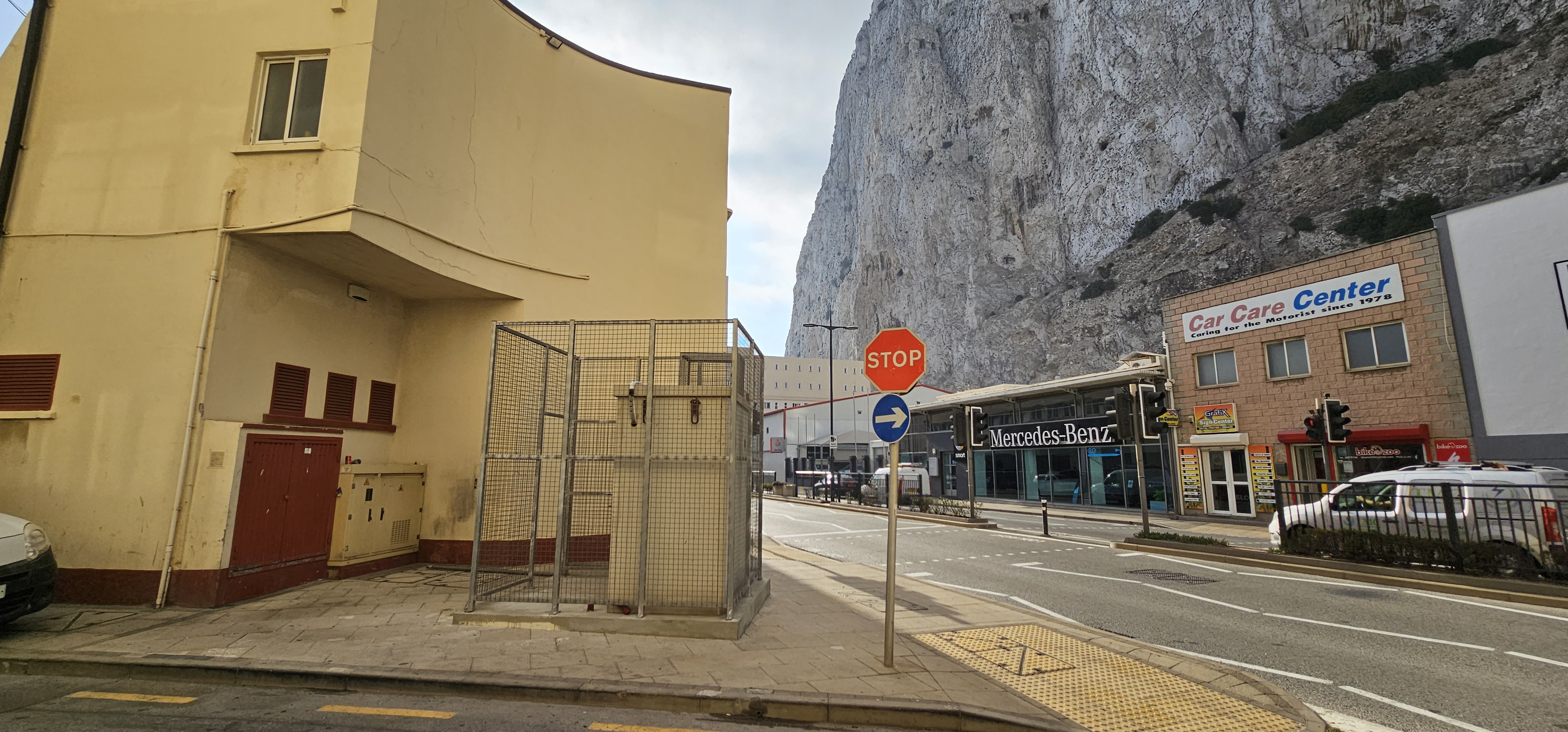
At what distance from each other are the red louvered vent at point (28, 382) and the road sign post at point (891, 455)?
9.90 metres

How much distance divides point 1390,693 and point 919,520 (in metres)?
17.1

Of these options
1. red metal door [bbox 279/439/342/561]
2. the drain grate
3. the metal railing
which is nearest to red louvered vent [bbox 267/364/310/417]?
red metal door [bbox 279/439/342/561]

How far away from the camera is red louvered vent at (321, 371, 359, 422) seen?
9406 mm

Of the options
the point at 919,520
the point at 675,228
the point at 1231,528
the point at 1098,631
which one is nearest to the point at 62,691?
the point at 1098,631

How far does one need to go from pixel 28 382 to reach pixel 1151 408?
19.0 meters

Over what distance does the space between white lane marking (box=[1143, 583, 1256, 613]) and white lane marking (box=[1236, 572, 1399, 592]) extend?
2290 mm

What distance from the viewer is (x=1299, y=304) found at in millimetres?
20656

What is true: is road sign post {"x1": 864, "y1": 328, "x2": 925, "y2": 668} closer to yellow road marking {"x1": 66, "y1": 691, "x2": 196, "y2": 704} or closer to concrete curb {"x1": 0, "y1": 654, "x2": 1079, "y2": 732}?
A: concrete curb {"x1": 0, "y1": 654, "x2": 1079, "y2": 732}

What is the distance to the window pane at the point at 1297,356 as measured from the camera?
20531mm

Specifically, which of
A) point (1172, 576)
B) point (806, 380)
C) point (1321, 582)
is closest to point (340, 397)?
point (1172, 576)

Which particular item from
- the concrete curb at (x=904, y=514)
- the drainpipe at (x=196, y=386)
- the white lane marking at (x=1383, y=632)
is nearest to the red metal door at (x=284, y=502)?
the drainpipe at (x=196, y=386)

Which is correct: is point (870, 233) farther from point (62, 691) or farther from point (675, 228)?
point (62, 691)

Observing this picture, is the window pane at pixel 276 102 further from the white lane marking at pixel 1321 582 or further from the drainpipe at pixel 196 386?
the white lane marking at pixel 1321 582

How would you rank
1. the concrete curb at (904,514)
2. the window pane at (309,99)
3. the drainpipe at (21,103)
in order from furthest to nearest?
the concrete curb at (904,514) < the window pane at (309,99) < the drainpipe at (21,103)
